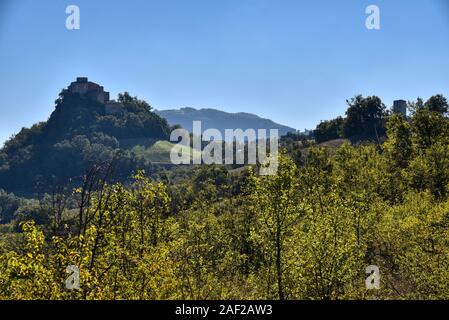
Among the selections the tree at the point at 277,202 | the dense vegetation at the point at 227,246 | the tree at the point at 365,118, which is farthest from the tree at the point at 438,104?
the tree at the point at 277,202

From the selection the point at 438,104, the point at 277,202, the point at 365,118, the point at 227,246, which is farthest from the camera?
the point at 365,118

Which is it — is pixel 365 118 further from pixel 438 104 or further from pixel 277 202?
pixel 277 202

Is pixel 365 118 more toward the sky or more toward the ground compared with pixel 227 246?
more toward the sky

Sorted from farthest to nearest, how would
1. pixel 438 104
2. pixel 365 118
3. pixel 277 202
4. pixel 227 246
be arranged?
pixel 365 118 → pixel 438 104 → pixel 227 246 → pixel 277 202

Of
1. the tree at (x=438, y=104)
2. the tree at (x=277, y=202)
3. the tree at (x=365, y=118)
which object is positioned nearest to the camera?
the tree at (x=277, y=202)

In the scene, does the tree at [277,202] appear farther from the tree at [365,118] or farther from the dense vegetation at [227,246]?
the tree at [365,118]

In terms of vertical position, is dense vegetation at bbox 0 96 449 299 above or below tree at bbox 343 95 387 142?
below

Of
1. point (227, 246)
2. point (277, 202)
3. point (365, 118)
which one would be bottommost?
point (227, 246)

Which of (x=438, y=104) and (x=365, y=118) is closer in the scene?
(x=438, y=104)

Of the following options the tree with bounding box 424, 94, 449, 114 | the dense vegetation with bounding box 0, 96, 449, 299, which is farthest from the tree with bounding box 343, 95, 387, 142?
the dense vegetation with bounding box 0, 96, 449, 299

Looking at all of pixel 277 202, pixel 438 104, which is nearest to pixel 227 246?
pixel 277 202

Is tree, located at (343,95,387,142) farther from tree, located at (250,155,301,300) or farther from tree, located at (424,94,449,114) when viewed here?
tree, located at (250,155,301,300)

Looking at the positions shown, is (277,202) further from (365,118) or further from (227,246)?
(365,118)
